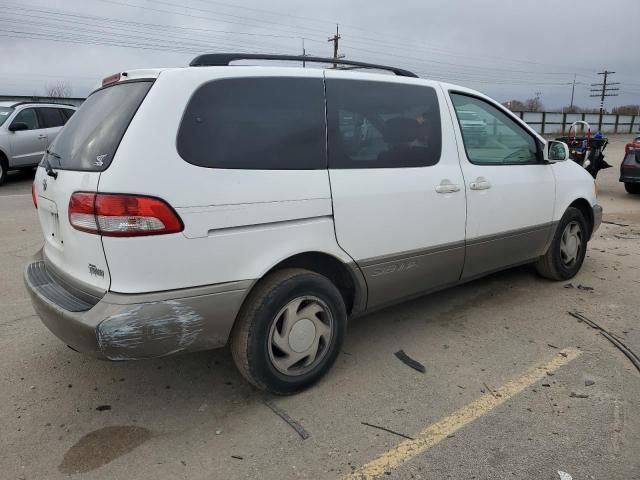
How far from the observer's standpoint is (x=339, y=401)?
300cm

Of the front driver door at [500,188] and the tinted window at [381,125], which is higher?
the tinted window at [381,125]

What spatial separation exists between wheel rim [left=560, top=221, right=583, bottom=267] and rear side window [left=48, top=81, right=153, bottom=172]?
4.09m

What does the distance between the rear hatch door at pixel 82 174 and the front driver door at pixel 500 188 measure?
2.35m

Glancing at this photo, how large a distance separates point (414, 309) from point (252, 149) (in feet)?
7.64

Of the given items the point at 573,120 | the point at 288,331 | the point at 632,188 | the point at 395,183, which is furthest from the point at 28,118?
the point at 573,120

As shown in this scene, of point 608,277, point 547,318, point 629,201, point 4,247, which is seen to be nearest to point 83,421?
point 547,318

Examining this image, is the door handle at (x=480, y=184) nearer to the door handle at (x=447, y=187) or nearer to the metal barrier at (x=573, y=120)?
the door handle at (x=447, y=187)

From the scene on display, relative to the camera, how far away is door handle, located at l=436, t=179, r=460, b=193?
3580mm

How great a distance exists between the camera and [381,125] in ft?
11.0

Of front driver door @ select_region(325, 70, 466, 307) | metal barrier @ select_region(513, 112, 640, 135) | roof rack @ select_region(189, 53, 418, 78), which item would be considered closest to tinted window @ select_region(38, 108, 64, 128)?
roof rack @ select_region(189, 53, 418, 78)

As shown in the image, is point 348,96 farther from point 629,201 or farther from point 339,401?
point 629,201

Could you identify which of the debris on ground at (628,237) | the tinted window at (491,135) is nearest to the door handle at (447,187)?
the tinted window at (491,135)

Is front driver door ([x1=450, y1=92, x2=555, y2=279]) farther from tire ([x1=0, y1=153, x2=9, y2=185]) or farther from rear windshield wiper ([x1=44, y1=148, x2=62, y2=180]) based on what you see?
tire ([x1=0, y1=153, x2=9, y2=185])

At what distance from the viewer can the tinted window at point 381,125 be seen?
122 inches
